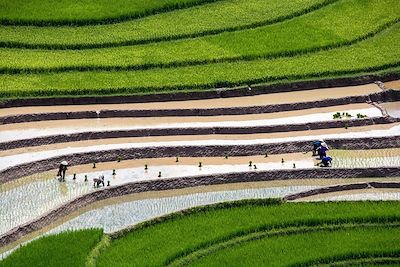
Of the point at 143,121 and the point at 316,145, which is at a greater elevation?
the point at 143,121

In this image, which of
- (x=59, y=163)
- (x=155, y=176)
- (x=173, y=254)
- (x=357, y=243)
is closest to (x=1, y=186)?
(x=59, y=163)

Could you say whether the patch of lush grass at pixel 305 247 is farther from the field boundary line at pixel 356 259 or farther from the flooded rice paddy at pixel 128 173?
the flooded rice paddy at pixel 128 173

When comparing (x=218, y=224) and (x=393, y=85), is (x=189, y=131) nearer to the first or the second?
(x=218, y=224)

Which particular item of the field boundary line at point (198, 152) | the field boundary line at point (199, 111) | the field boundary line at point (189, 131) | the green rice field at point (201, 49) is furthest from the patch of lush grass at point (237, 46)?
the field boundary line at point (198, 152)

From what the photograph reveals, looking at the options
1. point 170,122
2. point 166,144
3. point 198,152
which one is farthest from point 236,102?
point 166,144

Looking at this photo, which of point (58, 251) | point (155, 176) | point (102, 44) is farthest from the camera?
point (102, 44)

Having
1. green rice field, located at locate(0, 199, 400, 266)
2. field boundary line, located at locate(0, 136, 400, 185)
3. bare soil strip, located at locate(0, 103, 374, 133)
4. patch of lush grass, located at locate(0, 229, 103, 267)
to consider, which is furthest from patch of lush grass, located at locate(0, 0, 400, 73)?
patch of lush grass, located at locate(0, 229, 103, 267)

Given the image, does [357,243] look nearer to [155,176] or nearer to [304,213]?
[304,213]
